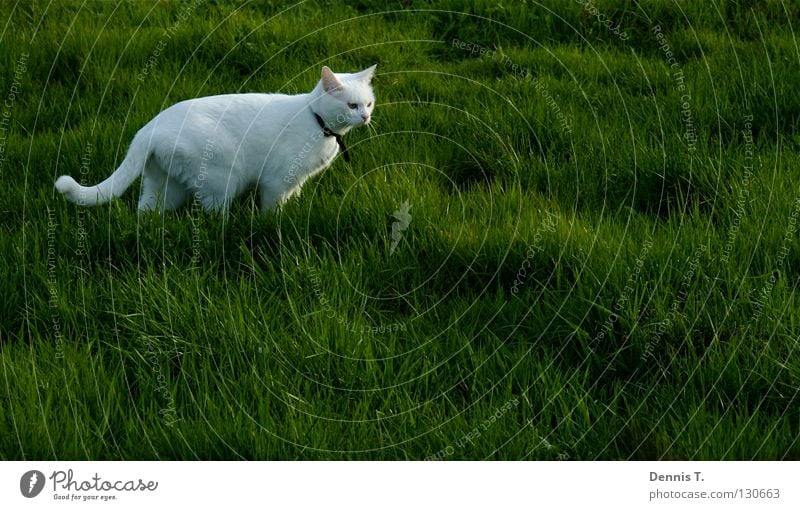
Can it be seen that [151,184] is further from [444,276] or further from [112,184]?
[444,276]

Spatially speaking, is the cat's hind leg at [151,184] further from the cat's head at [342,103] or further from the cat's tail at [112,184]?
the cat's head at [342,103]

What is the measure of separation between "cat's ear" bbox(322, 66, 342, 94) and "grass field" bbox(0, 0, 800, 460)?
504 millimetres

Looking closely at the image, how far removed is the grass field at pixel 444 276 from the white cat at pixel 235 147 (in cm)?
16

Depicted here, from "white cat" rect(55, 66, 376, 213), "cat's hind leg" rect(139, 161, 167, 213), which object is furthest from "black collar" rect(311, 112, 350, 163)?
"cat's hind leg" rect(139, 161, 167, 213)

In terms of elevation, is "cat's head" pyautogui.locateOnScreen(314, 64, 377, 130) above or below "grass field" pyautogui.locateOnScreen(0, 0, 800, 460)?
above

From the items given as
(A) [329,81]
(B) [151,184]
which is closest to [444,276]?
(A) [329,81]

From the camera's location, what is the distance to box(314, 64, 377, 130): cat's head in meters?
4.20

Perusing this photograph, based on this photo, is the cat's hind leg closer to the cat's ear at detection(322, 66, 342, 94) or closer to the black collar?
the black collar

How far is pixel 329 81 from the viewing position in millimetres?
4137

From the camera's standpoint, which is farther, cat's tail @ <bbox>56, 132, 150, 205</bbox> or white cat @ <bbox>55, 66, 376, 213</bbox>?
white cat @ <bbox>55, 66, 376, 213</bbox>

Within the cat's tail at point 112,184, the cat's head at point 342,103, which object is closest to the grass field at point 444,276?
the cat's tail at point 112,184

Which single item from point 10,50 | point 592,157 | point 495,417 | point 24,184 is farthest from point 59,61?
point 495,417

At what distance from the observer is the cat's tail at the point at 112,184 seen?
3.79 metres

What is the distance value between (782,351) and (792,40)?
3460 millimetres
